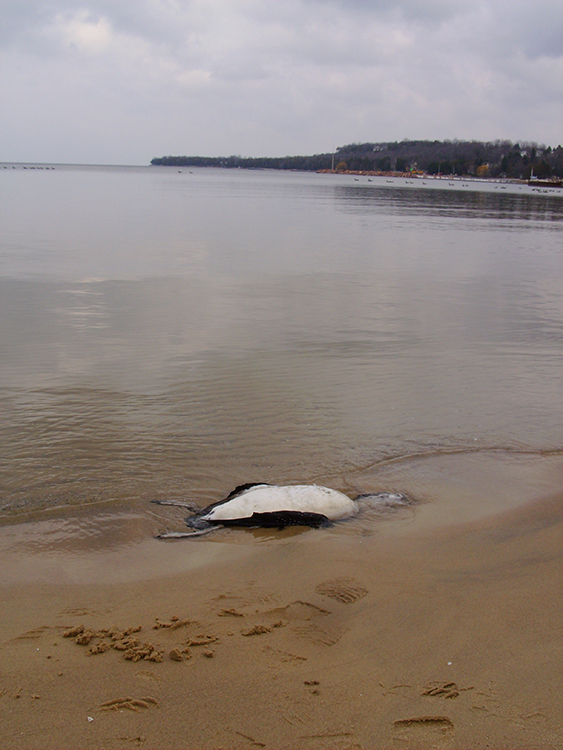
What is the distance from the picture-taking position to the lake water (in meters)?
5.84

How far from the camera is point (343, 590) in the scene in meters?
4.07

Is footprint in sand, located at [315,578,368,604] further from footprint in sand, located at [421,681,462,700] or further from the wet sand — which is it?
footprint in sand, located at [421,681,462,700]

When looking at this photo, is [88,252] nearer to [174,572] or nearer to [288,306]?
[288,306]

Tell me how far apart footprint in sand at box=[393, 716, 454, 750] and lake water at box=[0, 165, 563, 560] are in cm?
262

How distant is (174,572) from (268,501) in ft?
3.49

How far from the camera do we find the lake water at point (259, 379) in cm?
584

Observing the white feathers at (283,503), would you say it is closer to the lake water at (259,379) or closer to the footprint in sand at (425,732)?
the lake water at (259,379)

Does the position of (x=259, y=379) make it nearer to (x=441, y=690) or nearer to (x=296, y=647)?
(x=296, y=647)

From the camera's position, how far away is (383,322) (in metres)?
11.9

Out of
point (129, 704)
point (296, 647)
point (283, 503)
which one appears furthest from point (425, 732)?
point (283, 503)

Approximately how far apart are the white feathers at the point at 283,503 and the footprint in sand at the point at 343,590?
923 millimetres

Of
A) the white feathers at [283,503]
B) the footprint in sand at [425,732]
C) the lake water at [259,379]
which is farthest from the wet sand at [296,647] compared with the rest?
the lake water at [259,379]

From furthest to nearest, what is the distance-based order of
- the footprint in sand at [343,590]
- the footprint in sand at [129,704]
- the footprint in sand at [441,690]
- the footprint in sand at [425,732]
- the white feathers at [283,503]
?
1. the white feathers at [283,503]
2. the footprint in sand at [343,590]
3. the footprint in sand at [441,690]
4. the footprint in sand at [129,704]
5. the footprint in sand at [425,732]

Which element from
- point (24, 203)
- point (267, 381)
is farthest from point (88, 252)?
point (24, 203)
